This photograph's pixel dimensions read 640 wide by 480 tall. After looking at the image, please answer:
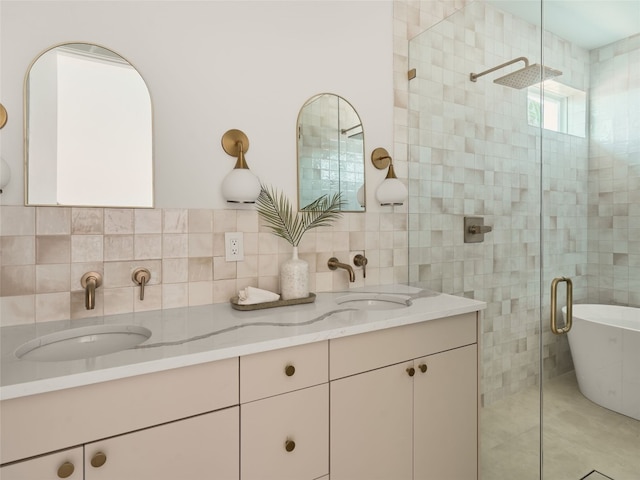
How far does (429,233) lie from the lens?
194 cm

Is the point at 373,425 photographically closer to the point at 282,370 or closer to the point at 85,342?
the point at 282,370

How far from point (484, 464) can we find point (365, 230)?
1.25m

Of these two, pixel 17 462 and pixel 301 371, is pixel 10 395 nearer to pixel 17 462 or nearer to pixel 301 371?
pixel 17 462

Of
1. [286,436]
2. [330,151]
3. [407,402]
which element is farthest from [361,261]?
[286,436]

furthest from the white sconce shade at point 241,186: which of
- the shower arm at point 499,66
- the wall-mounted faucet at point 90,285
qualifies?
the shower arm at point 499,66

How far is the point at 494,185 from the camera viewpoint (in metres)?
1.73

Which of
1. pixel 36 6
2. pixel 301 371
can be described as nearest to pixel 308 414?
pixel 301 371

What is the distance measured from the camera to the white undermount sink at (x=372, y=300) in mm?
1609

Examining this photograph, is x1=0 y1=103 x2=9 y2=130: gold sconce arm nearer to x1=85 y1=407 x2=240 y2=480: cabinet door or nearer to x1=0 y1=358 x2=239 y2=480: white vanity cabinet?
x1=0 y1=358 x2=239 y2=480: white vanity cabinet

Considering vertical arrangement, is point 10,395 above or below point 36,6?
below

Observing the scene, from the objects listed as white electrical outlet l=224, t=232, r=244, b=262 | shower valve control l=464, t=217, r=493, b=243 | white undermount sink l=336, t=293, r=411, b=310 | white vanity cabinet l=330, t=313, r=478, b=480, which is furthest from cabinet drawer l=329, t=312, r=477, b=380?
white electrical outlet l=224, t=232, r=244, b=262

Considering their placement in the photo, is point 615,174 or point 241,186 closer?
point 615,174

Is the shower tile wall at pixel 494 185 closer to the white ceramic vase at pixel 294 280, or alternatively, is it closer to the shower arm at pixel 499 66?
the shower arm at pixel 499 66

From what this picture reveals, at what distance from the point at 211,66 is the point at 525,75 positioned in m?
1.36
